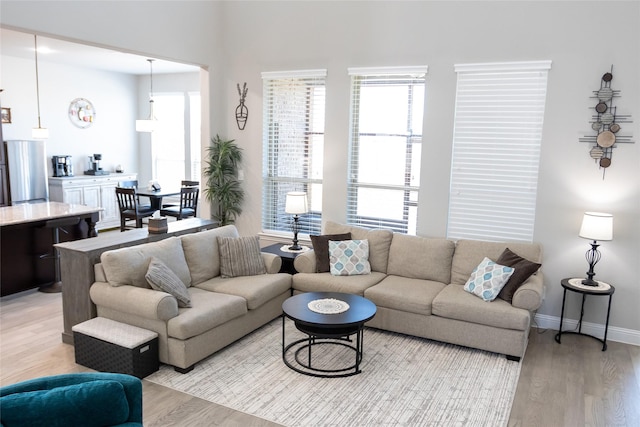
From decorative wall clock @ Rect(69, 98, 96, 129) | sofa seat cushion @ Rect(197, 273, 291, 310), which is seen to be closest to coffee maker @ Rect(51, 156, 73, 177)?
decorative wall clock @ Rect(69, 98, 96, 129)

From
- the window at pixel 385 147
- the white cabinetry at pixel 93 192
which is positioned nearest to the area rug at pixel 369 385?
the window at pixel 385 147

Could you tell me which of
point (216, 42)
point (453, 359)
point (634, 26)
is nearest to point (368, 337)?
point (453, 359)

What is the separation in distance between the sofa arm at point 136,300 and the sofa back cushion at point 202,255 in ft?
2.51

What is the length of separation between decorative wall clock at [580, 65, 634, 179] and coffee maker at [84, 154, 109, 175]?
8.07 m

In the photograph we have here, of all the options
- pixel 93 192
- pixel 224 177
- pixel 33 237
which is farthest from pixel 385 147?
pixel 93 192

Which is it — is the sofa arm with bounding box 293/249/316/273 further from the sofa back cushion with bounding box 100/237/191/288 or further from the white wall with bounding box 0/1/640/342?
the sofa back cushion with bounding box 100/237/191/288

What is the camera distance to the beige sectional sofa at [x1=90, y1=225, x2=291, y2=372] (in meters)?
3.68

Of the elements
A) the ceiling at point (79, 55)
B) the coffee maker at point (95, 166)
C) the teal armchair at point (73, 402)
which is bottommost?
the teal armchair at point (73, 402)

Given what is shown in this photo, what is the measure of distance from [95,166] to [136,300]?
20.2ft

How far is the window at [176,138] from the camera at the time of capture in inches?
363

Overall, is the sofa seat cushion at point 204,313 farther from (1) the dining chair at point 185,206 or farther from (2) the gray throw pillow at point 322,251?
(1) the dining chair at point 185,206

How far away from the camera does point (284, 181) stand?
625 cm

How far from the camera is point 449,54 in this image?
16.5 feet

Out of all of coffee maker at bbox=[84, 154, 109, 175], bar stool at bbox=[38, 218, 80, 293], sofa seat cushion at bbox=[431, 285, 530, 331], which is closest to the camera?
sofa seat cushion at bbox=[431, 285, 530, 331]
